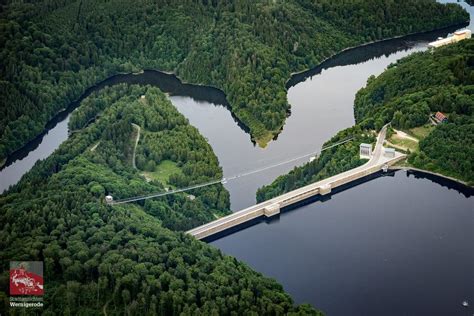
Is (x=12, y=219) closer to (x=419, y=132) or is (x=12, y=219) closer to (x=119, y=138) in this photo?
(x=119, y=138)

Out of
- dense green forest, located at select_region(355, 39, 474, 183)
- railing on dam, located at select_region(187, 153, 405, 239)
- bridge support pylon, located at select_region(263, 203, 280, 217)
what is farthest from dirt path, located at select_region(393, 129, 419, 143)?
bridge support pylon, located at select_region(263, 203, 280, 217)

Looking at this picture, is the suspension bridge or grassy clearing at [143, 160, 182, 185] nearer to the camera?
the suspension bridge

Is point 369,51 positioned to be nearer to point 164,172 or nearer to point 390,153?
point 390,153

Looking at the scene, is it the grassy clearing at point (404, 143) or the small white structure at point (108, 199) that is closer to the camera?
the small white structure at point (108, 199)

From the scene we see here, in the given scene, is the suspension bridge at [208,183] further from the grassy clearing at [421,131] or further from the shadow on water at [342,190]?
the shadow on water at [342,190]

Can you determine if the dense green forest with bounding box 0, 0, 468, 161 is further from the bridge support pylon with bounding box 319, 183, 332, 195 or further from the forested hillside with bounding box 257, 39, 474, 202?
the bridge support pylon with bounding box 319, 183, 332, 195

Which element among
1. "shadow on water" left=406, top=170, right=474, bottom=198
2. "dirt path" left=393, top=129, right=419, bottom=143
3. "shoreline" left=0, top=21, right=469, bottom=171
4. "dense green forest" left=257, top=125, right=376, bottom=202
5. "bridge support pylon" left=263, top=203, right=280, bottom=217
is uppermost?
"shoreline" left=0, top=21, right=469, bottom=171

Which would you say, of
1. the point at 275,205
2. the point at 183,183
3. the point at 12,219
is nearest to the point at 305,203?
the point at 275,205

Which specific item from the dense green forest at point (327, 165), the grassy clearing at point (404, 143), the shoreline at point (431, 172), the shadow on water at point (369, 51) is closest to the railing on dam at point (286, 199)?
the shoreline at point (431, 172)
